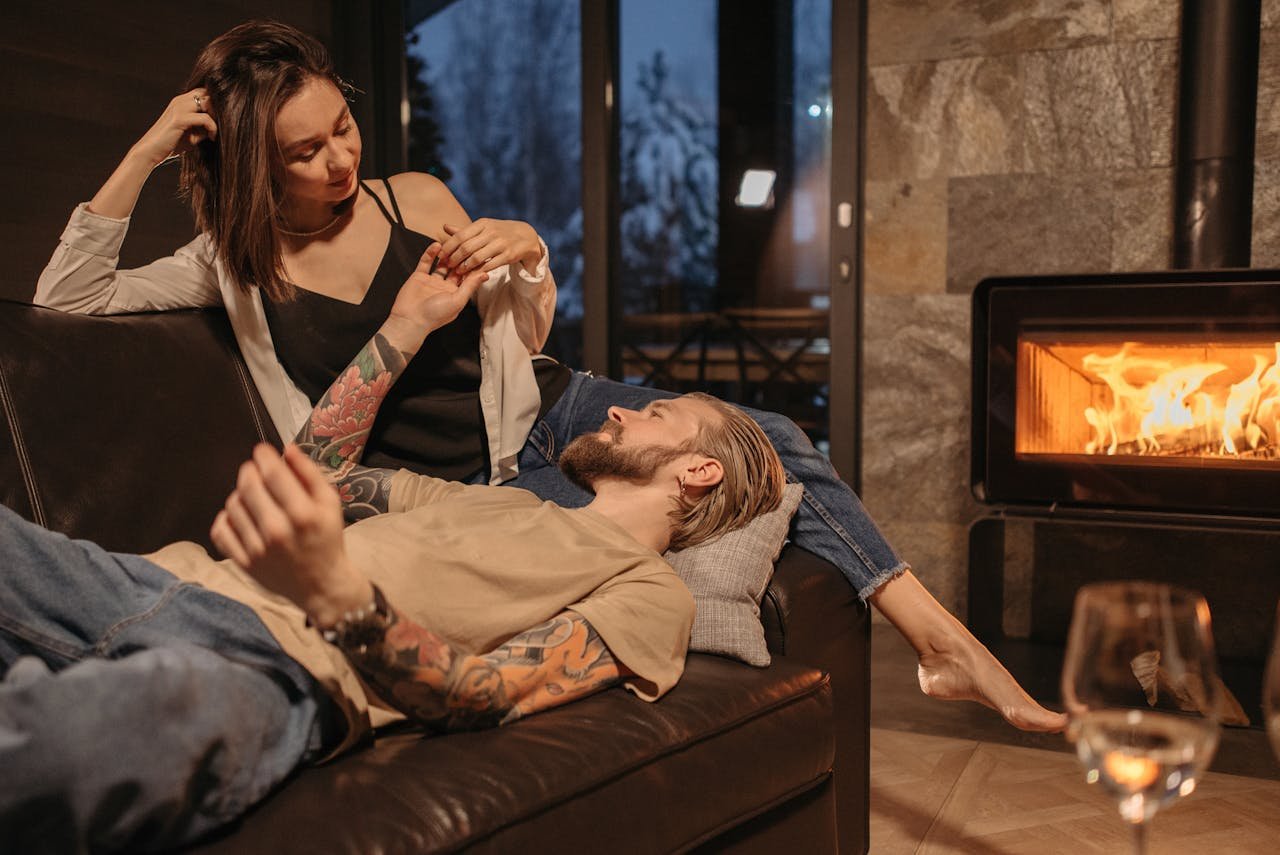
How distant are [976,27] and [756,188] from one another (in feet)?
2.86

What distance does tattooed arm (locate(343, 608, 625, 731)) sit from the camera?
1168mm

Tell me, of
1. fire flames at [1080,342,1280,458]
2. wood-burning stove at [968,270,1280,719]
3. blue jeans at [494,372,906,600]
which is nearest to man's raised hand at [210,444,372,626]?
blue jeans at [494,372,906,600]

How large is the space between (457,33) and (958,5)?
1.95 m

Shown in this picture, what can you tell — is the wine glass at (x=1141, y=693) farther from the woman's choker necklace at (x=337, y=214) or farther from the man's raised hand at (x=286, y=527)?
the woman's choker necklace at (x=337, y=214)

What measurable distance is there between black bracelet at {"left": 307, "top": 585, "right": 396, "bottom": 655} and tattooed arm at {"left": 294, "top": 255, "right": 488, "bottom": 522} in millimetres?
799

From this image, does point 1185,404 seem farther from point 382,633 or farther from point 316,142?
point 382,633

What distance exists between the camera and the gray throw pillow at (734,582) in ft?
5.29

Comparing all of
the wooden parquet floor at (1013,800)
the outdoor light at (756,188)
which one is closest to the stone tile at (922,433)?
the outdoor light at (756,188)

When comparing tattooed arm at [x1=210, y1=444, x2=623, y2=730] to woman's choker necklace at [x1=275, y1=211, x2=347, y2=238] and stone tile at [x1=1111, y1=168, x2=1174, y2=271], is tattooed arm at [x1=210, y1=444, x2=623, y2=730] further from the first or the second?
stone tile at [x1=1111, y1=168, x2=1174, y2=271]

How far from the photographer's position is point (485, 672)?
127 centimetres

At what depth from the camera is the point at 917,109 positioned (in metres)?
3.28

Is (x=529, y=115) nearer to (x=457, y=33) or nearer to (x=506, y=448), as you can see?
(x=457, y=33)

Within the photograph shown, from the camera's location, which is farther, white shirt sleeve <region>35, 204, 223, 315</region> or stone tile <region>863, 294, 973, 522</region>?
stone tile <region>863, 294, 973, 522</region>

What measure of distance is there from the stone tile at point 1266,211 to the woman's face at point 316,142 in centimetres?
221
